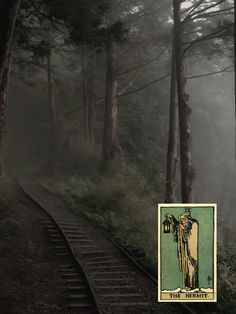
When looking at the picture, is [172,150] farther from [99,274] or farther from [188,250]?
[188,250]

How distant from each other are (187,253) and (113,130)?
761 inches

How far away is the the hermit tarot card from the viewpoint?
4.80m

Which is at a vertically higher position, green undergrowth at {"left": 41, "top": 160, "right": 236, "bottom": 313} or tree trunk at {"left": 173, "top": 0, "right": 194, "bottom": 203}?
tree trunk at {"left": 173, "top": 0, "right": 194, "bottom": 203}

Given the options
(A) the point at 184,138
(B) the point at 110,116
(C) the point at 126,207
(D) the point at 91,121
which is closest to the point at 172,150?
(C) the point at 126,207

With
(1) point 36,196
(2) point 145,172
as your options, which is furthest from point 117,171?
(1) point 36,196

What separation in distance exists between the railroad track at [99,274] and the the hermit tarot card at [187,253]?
103 inches

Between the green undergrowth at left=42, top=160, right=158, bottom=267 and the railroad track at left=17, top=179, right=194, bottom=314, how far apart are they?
877 mm

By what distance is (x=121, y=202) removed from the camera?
17.6 m

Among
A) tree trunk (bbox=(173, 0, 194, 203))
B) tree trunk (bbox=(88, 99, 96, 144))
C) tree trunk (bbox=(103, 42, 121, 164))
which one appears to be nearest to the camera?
tree trunk (bbox=(173, 0, 194, 203))

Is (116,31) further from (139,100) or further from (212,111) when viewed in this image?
(212,111)

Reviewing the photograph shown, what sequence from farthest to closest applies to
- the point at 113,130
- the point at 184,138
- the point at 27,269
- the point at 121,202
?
the point at 113,130 → the point at 121,202 → the point at 184,138 → the point at 27,269

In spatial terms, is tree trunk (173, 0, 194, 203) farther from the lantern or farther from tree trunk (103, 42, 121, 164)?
the lantern

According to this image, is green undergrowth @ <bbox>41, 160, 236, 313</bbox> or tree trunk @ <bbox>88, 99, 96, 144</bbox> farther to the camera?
tree trunk @ <bbox>88, 99, 96, 144</bbox>

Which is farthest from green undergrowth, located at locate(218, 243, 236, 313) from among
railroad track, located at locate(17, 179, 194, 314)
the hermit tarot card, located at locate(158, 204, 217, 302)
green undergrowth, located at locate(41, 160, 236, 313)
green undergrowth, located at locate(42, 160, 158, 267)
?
the hermit tarot card, located at locate(158, 204, 217, 302)
